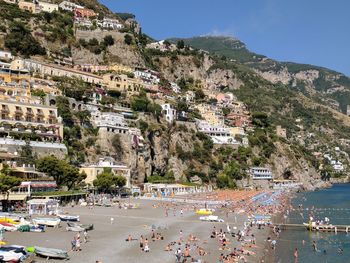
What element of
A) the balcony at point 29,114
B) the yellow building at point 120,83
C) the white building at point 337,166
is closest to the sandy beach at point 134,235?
the balcony at point 29,114

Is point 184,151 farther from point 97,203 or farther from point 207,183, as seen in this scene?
point 97,203

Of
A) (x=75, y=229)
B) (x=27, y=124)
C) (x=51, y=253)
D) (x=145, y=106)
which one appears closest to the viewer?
(x=51, y=253)

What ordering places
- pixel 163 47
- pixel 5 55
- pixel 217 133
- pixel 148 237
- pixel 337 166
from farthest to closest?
pixel 337 166, pixel 163 47, pixel 217 133, pixel 5 55, pixel 148 237

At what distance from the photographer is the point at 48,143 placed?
209ft

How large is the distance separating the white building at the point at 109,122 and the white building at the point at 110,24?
42.2 metres

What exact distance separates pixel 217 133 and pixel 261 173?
1313 centimetres

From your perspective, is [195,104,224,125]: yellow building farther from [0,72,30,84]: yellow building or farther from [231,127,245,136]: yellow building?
[0,72,30,84]: yellow building

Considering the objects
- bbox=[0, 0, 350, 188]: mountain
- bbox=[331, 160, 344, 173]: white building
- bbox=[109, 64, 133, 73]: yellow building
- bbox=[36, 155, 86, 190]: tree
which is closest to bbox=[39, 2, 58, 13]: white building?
bbox=[0, 0, 350, 188]: mountain

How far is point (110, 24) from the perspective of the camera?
394 feet

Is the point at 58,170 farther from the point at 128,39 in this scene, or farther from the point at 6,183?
the point at 128,39

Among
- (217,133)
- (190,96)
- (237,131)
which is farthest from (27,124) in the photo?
(190,96)

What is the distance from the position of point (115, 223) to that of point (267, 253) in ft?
47.0

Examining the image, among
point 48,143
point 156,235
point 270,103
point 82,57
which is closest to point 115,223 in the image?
point 156,235

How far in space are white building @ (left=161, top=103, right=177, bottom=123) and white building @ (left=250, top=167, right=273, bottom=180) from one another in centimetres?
2047
